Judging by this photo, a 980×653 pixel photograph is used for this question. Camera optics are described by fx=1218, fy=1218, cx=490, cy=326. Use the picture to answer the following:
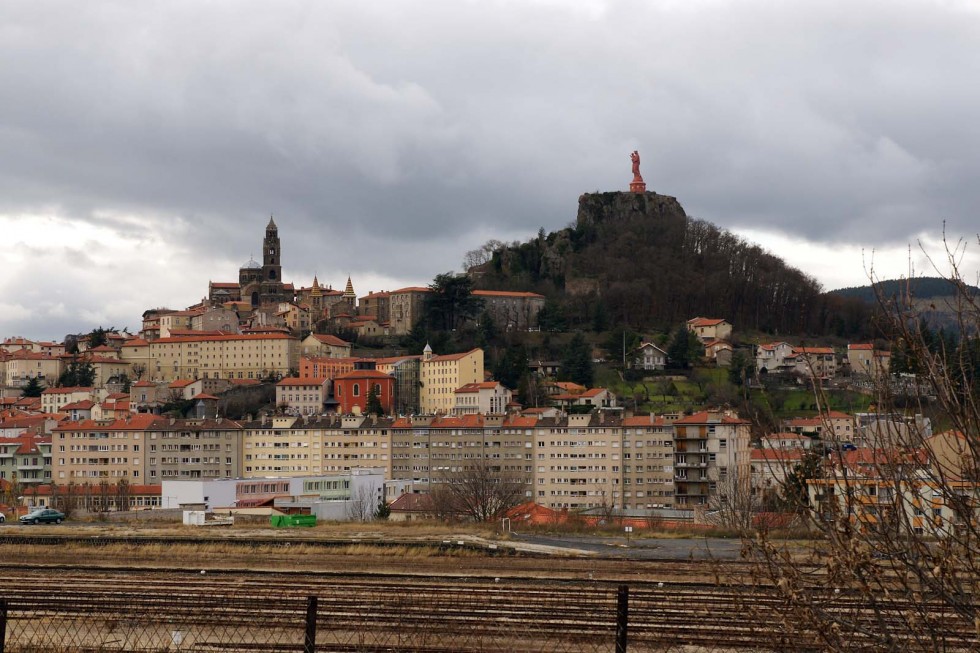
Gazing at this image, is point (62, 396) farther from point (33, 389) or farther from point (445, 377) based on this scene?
point (445, 377)

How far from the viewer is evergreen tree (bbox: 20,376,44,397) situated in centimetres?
12794

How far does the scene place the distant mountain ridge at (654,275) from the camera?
133 m

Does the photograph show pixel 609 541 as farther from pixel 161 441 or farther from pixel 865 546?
pixel 161 441

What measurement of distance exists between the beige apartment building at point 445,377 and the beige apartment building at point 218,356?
20.0 m

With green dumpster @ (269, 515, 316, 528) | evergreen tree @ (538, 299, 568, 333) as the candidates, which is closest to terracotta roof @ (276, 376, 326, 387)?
evergreen tree @ (538, 299, 568, 333)

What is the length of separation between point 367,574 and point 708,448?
163 ft

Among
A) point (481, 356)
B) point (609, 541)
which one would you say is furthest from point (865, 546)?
point (481, 356)

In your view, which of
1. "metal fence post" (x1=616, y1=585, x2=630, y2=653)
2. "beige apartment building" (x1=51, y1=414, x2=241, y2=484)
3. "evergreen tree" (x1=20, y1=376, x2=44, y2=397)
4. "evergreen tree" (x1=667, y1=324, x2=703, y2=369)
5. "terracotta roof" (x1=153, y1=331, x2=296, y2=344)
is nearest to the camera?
Answer: "metal fence post" (x1=616, y1=585, x2=630, y2=653)

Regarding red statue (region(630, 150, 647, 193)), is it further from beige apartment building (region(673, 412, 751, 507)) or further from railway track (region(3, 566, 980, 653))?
railway track (region(3, 566, 980, 653))

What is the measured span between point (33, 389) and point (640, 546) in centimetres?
10763

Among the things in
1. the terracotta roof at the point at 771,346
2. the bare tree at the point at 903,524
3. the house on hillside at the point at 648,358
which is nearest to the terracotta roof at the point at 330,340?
the house on hillside at the point at 648,358

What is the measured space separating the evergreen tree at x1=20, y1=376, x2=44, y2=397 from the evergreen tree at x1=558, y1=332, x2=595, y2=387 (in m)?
56.5

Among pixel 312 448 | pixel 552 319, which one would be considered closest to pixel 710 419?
pixel 312 448

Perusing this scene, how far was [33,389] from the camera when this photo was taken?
128 metres
